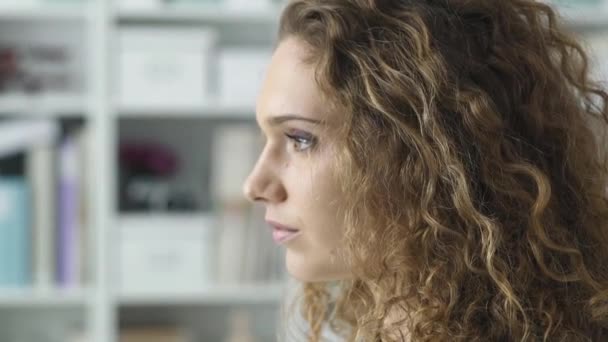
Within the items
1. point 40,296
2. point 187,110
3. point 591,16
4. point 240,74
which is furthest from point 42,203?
point 591,16

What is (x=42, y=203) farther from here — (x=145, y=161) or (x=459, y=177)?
(x=459, y=177)

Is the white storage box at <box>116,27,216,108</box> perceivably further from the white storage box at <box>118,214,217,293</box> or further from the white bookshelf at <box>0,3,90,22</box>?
the white storage box at <box>118,214,217,293</box>

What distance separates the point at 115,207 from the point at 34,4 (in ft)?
1.71

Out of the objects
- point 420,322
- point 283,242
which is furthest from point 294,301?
point 420,322

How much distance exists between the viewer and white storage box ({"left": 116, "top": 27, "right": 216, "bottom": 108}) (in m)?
2.19

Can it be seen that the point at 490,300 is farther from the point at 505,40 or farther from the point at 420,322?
the point at 505,40

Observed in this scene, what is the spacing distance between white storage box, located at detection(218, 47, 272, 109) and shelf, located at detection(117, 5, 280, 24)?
0.27ft

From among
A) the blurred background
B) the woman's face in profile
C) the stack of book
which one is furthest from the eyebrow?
the stack of book

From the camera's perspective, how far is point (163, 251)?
2.25 m

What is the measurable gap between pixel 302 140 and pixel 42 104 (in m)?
1.30

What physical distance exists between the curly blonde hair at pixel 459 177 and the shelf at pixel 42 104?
4.18 ft

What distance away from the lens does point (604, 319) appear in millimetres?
1043

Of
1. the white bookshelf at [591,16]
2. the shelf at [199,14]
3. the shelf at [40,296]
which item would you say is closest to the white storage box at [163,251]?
the shelf at [40,296]

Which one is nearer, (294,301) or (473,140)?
(473,140)
